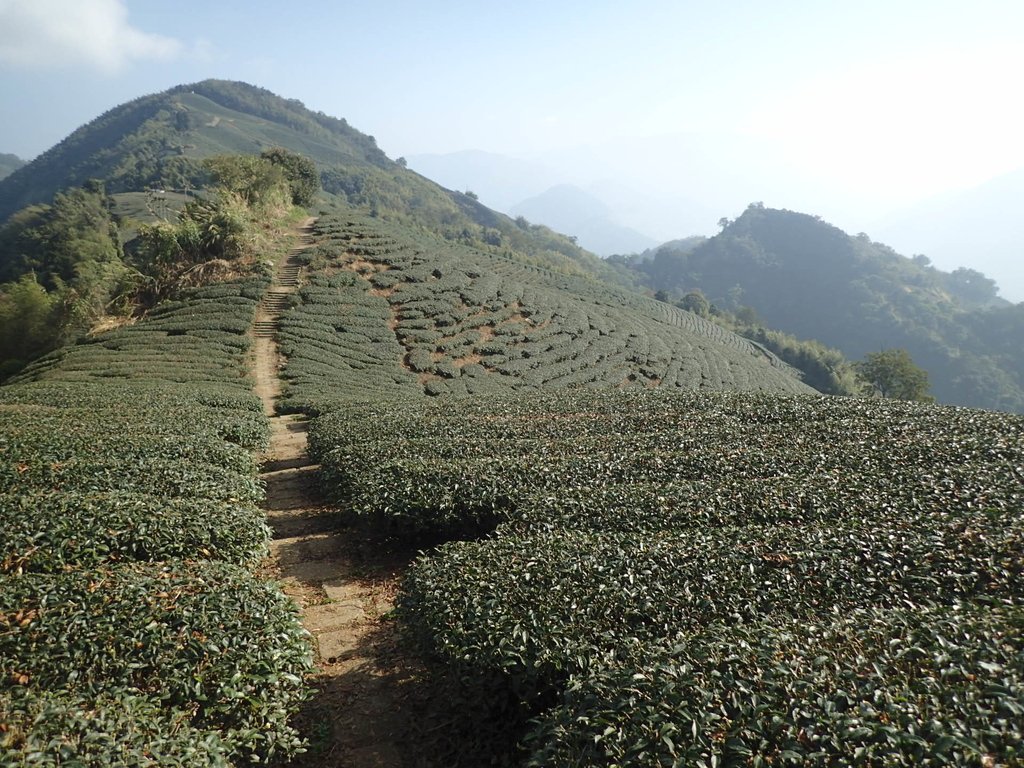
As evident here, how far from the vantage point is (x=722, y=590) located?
25.1 ft

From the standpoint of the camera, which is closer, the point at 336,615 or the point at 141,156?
the point at 336,615

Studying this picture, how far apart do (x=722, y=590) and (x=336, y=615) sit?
667cm

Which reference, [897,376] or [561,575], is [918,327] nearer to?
[897,376]

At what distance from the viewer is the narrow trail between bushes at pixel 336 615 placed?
7277mm

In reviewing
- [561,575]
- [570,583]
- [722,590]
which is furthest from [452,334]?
[722,590]

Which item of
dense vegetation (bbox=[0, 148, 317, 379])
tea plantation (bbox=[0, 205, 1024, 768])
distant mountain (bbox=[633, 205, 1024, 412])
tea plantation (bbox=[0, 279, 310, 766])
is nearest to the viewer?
tea plantation (bbox=[0, 205, 1024, 768])

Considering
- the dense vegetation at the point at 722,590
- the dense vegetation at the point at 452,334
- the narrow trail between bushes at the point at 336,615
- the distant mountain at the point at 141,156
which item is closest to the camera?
the dense vegetation at the point at 722,590

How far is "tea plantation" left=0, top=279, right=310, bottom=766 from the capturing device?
532cm

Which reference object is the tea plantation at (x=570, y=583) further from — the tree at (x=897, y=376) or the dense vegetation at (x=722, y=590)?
the tree at (x=897, y=376)

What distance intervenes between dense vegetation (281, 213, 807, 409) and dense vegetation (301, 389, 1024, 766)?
17.7m

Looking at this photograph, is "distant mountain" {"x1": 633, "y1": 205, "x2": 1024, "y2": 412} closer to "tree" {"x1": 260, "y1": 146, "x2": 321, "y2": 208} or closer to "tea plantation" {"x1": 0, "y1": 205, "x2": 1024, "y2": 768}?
"tree" {"x1": 260, "y1": 146, "x2": 321, "y2": 208}

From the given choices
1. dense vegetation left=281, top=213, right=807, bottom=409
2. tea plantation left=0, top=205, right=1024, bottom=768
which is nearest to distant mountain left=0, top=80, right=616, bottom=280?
dense vegetation left=281, top=213, right=807, bottom=409

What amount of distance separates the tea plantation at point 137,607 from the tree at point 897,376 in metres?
76.0

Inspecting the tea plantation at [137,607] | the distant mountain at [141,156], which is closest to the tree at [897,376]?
the tea plantation at [137,607]
